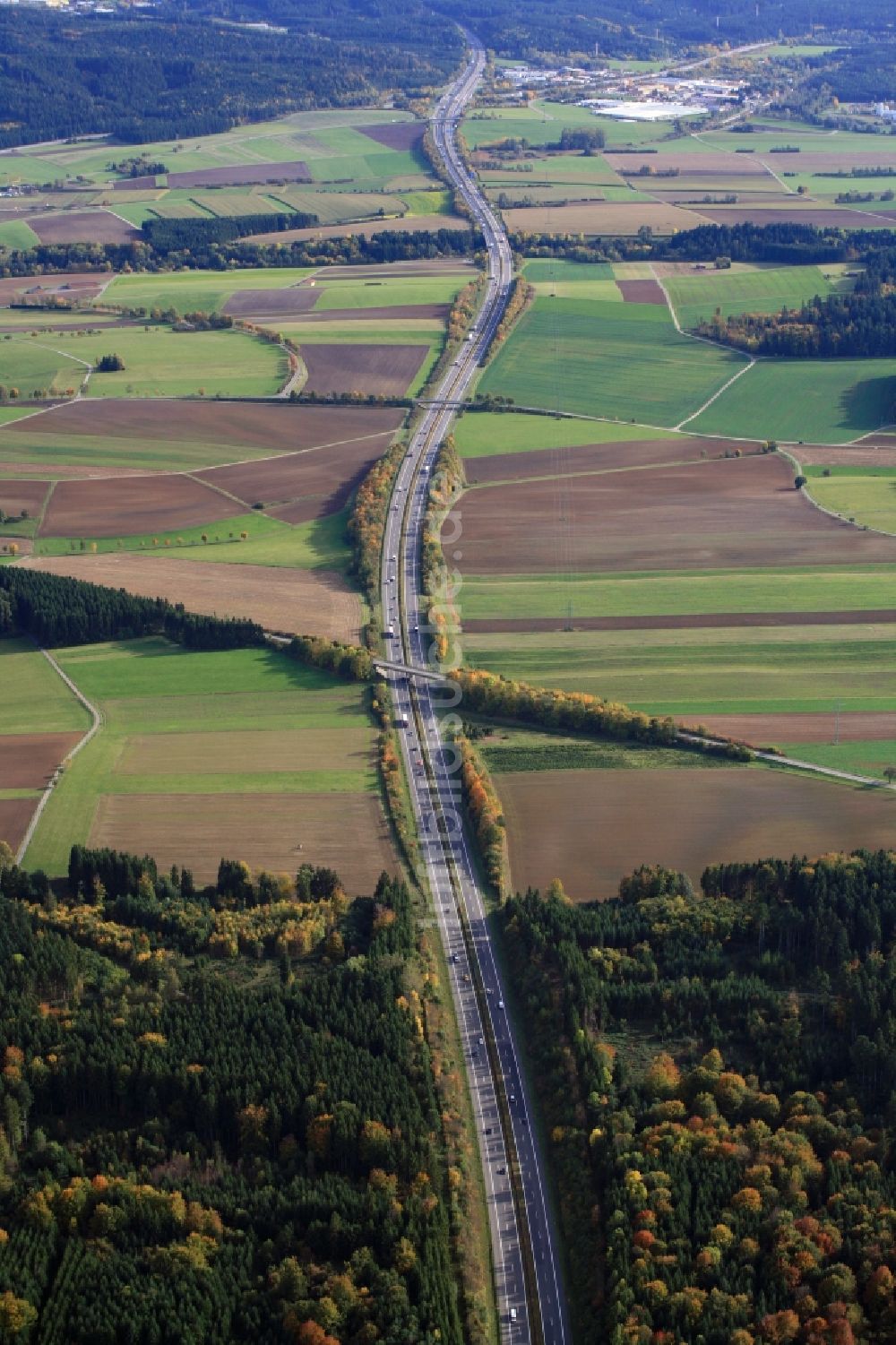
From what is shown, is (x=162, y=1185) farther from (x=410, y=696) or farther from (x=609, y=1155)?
(x=410, y=696)

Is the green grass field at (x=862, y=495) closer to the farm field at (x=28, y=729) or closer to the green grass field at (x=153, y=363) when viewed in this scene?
the green grass field at (x=153, y=363)

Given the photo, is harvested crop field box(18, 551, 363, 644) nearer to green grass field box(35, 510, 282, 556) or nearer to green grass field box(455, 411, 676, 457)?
green grass field box(35, 510, 282, 556)

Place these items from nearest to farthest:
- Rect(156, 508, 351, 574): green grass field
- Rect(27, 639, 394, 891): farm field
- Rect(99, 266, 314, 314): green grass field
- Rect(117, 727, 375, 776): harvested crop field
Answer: Rect(27, 639, 394, 891): farm field < Rect(117, 727, 375, 776): harvested crop field < Rect(156, 508, 351, 574): green grass field < Rect(99, 266, 314, 314): green grass field

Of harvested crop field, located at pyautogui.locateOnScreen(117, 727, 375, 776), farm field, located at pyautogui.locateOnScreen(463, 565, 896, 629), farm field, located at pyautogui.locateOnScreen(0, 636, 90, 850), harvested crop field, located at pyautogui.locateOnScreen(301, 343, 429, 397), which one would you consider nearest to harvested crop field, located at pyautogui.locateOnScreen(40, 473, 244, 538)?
farm field, located at pyautogui.locateOnScreen(0, 636, 90, 850)

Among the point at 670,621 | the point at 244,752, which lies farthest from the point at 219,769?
the point at 670,621

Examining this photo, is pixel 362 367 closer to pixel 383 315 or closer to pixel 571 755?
pixel 383 315

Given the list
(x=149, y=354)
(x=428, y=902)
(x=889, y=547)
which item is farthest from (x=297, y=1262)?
(x=149, y=354)
